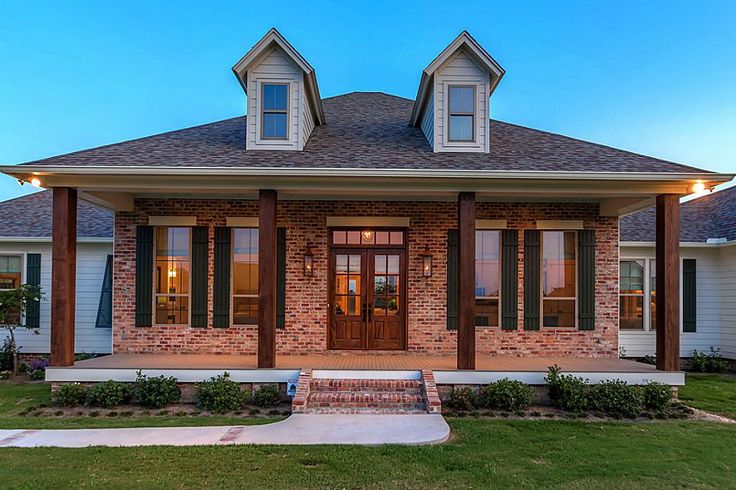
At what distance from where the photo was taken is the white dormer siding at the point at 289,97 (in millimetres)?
9258

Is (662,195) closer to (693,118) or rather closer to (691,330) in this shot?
(691,330)

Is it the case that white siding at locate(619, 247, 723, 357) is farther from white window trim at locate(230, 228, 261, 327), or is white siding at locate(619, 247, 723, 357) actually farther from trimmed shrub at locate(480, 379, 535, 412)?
white window trim at locate(230, 228, 261, 327)

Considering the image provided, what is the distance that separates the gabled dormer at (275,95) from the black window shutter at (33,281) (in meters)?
6.02

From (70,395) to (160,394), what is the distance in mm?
1429

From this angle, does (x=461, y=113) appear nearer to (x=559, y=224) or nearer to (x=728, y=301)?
(x=559, y=224)

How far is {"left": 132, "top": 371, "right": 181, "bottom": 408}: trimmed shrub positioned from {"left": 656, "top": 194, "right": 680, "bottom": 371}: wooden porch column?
8.08m

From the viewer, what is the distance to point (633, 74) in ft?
79.4

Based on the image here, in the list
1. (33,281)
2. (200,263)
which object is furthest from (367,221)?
(33,281)

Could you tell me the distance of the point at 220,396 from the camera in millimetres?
7398

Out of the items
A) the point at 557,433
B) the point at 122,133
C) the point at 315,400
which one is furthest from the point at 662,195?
the point at 122,133

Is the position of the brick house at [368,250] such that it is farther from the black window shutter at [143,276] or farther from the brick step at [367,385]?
the brick step at [367,385]

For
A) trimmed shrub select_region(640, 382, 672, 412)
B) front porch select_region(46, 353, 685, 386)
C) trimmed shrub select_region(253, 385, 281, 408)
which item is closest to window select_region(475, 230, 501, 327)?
front porch select_region(46, 353, 685, 386)

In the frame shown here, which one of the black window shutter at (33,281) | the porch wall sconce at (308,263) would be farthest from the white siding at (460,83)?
the black window shutter at (33,281)

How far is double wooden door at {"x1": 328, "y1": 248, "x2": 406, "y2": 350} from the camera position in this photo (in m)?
9.84
